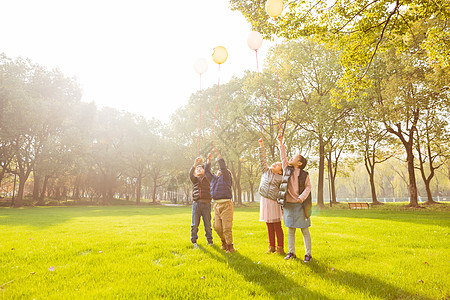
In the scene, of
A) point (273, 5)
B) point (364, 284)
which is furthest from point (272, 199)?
point (273, 5)

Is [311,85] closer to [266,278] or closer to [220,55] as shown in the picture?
→ [220,55]

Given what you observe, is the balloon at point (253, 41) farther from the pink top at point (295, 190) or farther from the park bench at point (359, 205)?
the park bench at point (359, 205)

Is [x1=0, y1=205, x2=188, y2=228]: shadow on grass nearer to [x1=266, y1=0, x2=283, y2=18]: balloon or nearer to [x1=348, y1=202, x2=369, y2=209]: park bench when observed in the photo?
[x1=266, y1=0, x2=283, y2=18]: balloon

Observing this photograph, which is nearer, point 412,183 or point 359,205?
point 412,183

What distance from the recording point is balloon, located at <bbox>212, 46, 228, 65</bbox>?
894 cm

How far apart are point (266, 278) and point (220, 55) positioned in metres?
7.49

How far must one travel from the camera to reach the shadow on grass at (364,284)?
13.5 ft

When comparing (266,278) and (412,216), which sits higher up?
(266,278)

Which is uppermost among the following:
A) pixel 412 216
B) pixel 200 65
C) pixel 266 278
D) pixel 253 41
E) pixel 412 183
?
pixel 253 41

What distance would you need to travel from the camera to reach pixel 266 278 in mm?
4914

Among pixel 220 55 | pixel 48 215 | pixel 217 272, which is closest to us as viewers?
pixel 217 272

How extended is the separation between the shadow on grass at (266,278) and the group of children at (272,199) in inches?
29.7

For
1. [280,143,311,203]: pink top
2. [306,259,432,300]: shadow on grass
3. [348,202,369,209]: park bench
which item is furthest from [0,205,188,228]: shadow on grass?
[348,202,369,209]: park bench

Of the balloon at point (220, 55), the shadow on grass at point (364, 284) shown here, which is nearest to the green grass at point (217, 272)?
the shadow on grass at point (364, 284)
